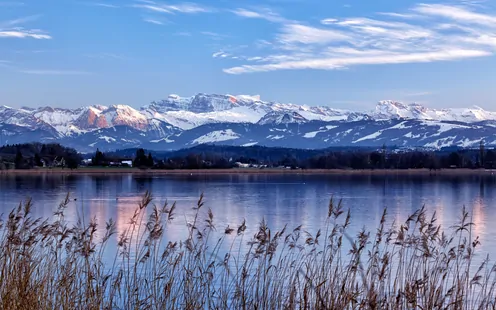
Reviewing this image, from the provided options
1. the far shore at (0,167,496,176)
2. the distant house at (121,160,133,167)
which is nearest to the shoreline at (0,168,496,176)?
the far shore at (0,167,496,176)

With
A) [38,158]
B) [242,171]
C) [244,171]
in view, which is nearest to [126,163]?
[38,158]

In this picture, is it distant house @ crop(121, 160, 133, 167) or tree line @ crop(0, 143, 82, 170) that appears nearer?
tree line @ crop(0, 143, 82, 170)

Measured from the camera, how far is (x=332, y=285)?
8992mm

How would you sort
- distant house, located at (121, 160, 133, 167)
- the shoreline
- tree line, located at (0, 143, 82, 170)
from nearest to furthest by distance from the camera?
1. the shoreline
2. tree line, located at (0, 143, 82, 170)
3. distant house, located at (121, 160, 133, 167)

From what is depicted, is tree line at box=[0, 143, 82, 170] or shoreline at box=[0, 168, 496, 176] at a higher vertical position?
tree line at box=[0, 143, 82, 170]

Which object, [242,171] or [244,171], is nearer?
[242,171]

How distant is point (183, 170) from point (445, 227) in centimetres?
12548

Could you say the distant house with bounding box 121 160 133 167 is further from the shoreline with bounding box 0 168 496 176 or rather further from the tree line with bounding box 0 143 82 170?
the tree line with bounding box 0 143 82 170

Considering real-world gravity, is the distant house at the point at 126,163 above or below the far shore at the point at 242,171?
above

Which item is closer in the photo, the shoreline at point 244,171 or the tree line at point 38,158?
the shoreline at point 244,171

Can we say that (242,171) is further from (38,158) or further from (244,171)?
(38,158)

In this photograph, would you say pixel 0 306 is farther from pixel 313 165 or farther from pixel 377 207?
pixel 313 165

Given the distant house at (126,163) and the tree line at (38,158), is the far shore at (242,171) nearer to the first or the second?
the tree line at (38,158)

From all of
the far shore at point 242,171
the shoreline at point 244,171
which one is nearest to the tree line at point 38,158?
the far shore at point 242,171
